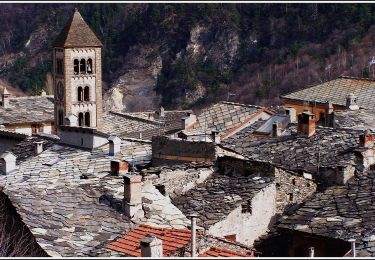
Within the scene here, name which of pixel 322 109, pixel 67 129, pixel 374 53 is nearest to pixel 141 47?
pixel 374 53

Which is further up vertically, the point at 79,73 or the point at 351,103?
the point at 79,73

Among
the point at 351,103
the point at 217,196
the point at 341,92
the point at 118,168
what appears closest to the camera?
the point at 217,196

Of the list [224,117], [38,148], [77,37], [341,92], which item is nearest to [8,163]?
[38,148]

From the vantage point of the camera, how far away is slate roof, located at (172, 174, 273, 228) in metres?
27.9

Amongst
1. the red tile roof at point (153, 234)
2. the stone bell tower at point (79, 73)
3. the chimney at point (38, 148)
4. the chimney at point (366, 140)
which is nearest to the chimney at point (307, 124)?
the chimney at point (366, 140)

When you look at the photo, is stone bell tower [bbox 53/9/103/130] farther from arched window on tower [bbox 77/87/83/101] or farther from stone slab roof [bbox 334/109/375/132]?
stone slab roof [bbox 334/109/375/132]

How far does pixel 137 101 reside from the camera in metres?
126

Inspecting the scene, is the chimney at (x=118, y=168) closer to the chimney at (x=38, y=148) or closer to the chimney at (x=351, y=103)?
the chimney at (x=38, y=148)

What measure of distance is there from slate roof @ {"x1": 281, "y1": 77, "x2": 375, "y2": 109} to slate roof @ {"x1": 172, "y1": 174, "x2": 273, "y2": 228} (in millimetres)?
26840

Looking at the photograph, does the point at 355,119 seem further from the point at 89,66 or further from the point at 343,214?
the point at 89,66

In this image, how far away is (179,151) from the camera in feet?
109

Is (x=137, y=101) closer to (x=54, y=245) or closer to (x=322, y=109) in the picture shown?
(x=322, y=109)

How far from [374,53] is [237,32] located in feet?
96.3

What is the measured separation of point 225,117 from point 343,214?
21086 mm
